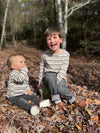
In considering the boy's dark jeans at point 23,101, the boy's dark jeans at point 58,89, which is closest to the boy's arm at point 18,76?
the boy's dark jeans at point 23,101

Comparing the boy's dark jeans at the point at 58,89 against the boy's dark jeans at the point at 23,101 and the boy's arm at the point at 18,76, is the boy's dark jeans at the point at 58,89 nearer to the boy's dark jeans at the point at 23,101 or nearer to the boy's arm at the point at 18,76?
the boy's dark jeans at the point at 23,101

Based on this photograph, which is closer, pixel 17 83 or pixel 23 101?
pixel 23 101

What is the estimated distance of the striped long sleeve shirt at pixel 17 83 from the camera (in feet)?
8.24

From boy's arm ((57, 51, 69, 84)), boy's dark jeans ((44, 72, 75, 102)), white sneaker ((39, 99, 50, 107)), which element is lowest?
white sneaker ((39, 99, 50, 107))

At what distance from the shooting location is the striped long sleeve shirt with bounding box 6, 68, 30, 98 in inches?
98.9

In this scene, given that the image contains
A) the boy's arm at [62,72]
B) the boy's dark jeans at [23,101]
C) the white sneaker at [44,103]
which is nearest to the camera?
the boy's dark jeans at [23,101]

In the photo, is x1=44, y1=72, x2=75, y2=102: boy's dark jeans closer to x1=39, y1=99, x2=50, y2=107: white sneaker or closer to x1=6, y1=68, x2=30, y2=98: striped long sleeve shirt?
x1=39, y1=99, x2=50, y2=107: white sneaker

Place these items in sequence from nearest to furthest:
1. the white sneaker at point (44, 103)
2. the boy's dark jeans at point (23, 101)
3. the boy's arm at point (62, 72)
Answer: the boy's dark jeans at point (23, 101) < the white sneaker at point (44, 103) < the boy's arm at point (62, 72)

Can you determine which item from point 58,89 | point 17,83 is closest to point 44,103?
point 58,89

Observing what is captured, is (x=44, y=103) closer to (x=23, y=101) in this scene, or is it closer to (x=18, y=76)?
(x=23, y=101)

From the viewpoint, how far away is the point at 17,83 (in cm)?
264

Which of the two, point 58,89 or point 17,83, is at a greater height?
point 17,83

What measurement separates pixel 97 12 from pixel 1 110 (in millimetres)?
13188

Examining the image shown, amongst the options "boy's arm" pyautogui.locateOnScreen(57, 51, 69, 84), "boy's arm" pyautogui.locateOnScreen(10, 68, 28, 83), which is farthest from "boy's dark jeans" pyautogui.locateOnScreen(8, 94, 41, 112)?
"boy's arm" pyautogui.locateOnScreen(57, 51, 69, 84)
